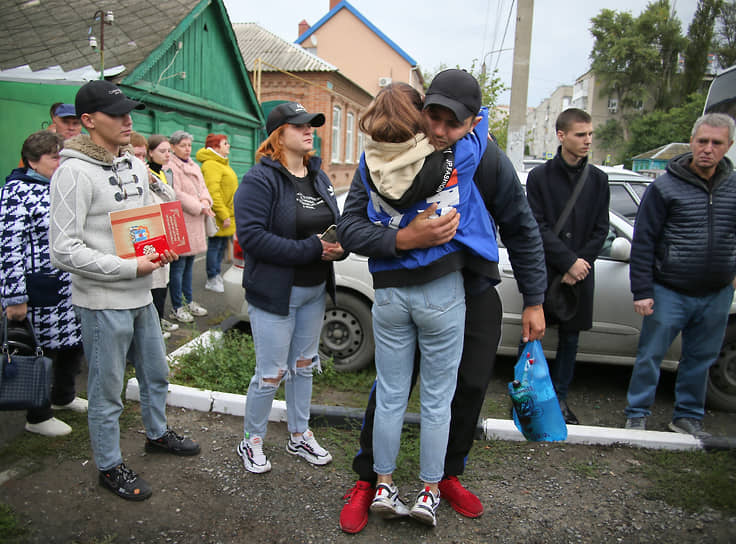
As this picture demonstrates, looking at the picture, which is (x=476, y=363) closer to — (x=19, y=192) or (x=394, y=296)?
(x=394, y=296)

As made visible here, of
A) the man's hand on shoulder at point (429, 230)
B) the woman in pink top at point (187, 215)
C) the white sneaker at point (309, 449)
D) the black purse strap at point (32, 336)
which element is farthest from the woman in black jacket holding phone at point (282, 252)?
the woman in pink top at point (187, 215)

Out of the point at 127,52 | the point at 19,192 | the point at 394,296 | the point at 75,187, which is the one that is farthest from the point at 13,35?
the point at 394,296

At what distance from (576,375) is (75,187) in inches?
166

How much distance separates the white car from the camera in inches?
161

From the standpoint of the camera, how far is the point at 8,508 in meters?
2.52

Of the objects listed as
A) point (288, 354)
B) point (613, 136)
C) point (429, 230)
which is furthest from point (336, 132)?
point (613, 136)

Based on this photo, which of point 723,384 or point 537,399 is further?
point 723,384

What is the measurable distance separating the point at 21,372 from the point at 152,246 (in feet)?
3.08

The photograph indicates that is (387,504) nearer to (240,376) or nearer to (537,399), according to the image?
(537,399)

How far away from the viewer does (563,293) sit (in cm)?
364

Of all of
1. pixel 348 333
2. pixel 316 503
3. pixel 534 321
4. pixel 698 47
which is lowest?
pixel 316 503

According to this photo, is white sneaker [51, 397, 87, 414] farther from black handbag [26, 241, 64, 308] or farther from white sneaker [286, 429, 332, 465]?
white sneaker [286, 429, 332, 465]

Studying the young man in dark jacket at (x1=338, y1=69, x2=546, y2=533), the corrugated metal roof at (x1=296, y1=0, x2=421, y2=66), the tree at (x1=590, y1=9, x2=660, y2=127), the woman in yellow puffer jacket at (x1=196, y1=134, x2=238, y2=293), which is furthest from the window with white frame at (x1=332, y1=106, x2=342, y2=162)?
the tree at (x1=590, y1=9, x2=660, y2=127)

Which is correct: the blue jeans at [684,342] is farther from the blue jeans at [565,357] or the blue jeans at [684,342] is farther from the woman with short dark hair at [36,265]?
the woman with short dark hair at [36,265]
